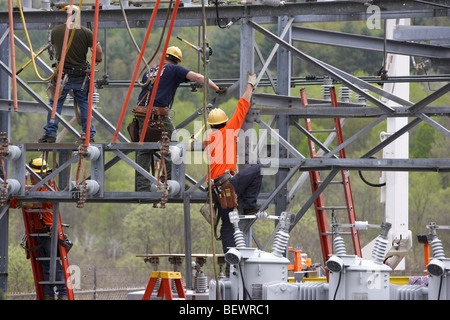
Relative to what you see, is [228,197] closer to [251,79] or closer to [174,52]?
[251,79]

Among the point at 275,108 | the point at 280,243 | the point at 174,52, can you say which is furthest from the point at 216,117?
the point at 280,243

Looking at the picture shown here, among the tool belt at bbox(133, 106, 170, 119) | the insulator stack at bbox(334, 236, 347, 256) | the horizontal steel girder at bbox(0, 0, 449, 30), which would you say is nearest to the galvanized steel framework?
the horizontal steel girder at bbox(0, 0, 449, 30)

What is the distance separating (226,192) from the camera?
11609 mm

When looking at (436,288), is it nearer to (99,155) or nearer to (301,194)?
(99,155)

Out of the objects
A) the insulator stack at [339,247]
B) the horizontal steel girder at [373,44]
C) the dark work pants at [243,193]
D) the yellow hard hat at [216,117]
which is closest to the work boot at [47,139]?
the yellow hard hat at [216,117]

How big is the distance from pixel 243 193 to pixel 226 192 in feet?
1.07

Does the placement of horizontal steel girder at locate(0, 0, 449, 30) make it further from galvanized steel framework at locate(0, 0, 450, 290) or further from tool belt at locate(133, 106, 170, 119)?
tool belt at locate(133, 106, 170, 119)

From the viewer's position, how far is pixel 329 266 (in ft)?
27.8

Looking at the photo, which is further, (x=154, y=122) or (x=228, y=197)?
(x=154, y=122)

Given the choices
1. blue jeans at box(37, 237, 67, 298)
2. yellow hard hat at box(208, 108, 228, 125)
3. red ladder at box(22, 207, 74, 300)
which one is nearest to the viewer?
yellow hard hat at box(208, 108, 228, 125)

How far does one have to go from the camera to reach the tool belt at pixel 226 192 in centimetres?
1159

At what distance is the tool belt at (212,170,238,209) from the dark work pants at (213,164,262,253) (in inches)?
3.3

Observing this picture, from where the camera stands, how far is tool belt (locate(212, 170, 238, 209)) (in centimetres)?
1159
